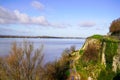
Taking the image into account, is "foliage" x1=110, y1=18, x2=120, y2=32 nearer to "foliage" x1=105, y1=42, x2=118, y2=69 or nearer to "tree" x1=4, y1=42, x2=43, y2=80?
"foliage" x1=105, y1=42, x2=118, y2=69

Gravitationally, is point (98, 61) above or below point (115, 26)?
below

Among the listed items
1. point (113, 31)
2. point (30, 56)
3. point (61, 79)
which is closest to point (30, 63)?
point (30, 56)

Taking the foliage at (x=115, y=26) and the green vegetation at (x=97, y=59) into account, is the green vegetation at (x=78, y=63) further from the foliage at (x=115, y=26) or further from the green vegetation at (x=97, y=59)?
the foliage at (x=115, y=26)

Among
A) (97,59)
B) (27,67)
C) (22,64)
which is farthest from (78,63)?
A: (22,64)

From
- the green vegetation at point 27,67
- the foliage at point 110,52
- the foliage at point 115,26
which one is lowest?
the green vegetation at point 27,67

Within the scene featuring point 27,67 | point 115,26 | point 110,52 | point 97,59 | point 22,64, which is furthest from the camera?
point 115,26

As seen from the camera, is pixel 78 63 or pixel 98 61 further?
pixel 78 63

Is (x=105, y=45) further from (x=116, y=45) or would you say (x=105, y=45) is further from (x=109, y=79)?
(x=109, y=79)

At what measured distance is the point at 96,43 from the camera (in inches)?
1020

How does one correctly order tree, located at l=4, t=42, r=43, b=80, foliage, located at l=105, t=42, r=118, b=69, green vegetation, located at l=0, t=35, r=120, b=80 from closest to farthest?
1. green vegetation, located at l=0, t=35, r=120, b=80
2. foliage, located at l=105, t=42, r=118, b=69
3. tree, located at l=4, t=42, r=43, b=80

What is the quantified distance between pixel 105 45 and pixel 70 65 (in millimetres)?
4682

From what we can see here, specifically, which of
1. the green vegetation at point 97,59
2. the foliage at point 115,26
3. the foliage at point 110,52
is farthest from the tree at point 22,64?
the foliage at point 115,26

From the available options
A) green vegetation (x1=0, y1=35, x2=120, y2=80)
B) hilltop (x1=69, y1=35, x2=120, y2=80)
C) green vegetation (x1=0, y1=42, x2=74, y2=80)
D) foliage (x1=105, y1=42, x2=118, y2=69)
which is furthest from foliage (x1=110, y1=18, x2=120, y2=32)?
green vegetation (x1=0, y1=42, x2=74, y2=80)

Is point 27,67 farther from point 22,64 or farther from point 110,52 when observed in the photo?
point 110,52
